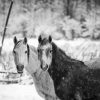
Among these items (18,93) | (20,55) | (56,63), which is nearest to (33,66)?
(20,55)

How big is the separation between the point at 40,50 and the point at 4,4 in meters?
21.5

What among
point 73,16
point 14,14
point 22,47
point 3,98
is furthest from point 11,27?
point 22,47

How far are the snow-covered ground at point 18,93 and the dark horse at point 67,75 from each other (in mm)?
2539

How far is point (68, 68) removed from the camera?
4.73 m

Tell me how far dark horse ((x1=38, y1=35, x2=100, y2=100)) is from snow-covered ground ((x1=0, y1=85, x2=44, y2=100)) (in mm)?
2539

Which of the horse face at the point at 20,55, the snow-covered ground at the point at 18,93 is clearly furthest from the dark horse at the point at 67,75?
the snow-covered ground at the point at 18,93

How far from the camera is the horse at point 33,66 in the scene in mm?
4980

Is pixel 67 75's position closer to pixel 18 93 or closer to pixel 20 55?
pixel 20 55

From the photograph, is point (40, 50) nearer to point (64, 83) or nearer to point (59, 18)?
point (64, 83)

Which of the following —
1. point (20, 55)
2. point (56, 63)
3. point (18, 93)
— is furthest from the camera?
point (18, 93)

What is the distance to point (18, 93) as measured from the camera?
25.1 ft

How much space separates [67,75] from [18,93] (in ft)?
10.9

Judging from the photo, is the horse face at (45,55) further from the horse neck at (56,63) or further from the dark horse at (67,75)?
the horse neck at (56,63)

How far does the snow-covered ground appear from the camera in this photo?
7223 mm
